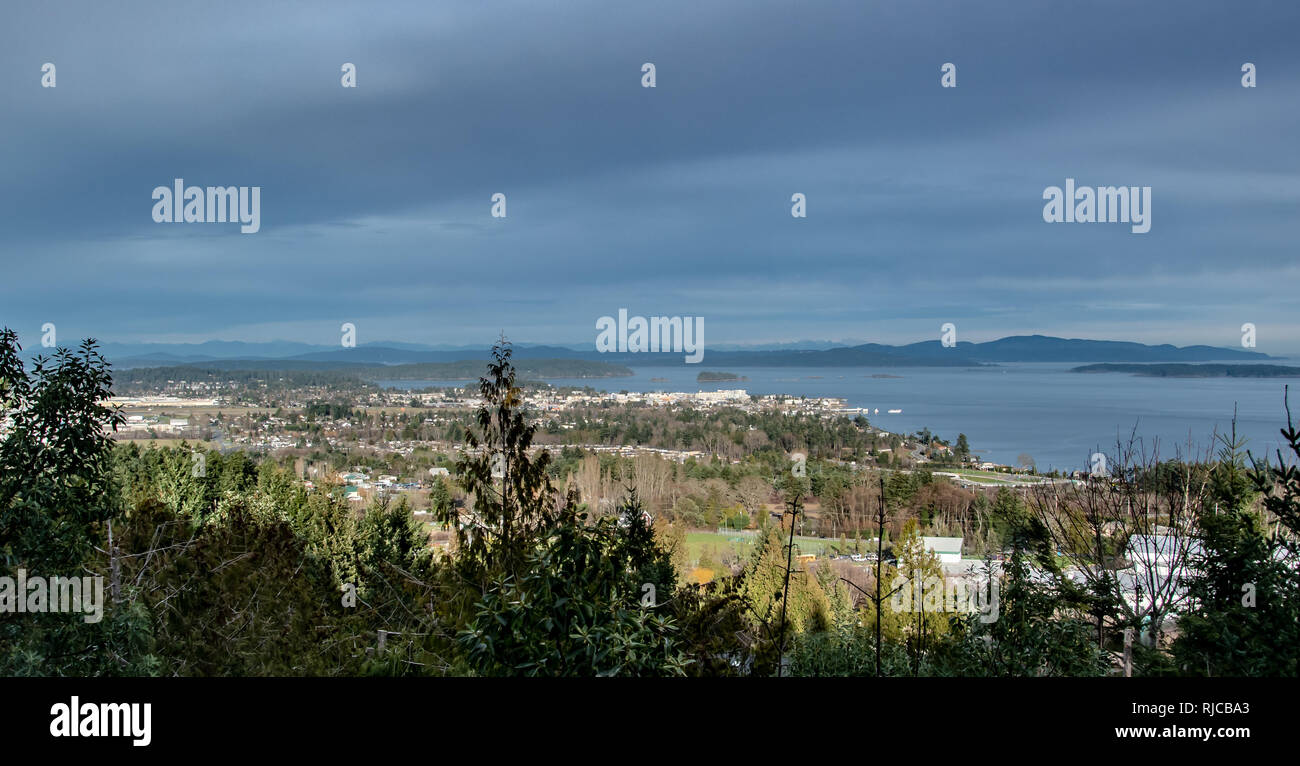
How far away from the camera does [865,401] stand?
156 ft

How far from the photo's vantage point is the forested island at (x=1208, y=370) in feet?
54.5

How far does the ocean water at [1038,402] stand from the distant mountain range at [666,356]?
0.74m

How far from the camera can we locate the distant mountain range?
23812 mm

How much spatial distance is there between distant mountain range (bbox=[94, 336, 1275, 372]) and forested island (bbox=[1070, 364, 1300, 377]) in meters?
0.25

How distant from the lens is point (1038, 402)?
30.2m

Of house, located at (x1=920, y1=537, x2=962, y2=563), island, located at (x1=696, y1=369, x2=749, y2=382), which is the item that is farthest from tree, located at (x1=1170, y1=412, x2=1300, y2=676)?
island, located at (x1=696, y1=369, x2=749, y2=382)

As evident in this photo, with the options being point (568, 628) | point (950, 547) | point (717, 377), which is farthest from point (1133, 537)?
point (717, 377)

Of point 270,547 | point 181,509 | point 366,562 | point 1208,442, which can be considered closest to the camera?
point 1208,442

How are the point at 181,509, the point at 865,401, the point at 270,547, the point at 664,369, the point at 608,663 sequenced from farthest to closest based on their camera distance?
the point at 865,401 → the point at 664,369 → the point at 181,509 → the point at 270,547 → the point at 608,663

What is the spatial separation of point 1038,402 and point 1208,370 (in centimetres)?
1084

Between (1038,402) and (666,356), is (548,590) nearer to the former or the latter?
(1038,402)
